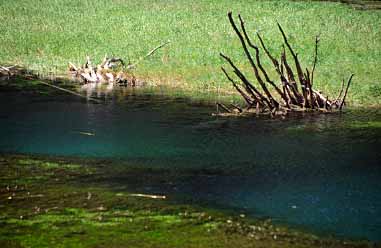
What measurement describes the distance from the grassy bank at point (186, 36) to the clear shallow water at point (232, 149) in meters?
3.53

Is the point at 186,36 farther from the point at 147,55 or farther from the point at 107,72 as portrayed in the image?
the point at 107,72

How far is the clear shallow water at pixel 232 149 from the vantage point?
15.5 metres

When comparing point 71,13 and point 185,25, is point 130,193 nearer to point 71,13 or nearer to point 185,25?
point 185,25

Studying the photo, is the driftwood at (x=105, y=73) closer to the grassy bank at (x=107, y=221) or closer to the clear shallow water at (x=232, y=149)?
the clear shallow water at (x=232, y=149)

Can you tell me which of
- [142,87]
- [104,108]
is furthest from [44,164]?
[142,87]

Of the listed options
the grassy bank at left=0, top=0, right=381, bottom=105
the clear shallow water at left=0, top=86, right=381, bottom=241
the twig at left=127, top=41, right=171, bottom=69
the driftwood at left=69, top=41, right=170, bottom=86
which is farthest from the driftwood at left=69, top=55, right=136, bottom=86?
the clear shallow water at left=0, top=86, right=381, bottom=241

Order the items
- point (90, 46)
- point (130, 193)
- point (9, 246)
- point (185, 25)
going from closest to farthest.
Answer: point (9, 246)
point (130, 193)
point (90, 46)
point (185, 25)

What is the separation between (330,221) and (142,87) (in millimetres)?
17246

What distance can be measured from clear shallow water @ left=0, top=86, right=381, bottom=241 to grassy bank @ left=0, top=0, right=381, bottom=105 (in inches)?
139

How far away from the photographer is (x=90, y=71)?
32.1 m

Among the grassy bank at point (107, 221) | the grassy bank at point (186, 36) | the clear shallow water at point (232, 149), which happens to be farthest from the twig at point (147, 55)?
the grassy bank at point (107, 221)

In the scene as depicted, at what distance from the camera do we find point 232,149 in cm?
2055

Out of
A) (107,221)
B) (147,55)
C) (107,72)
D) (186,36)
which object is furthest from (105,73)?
(107,221)

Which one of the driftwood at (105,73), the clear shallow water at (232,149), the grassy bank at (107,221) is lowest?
the grassy bank at (107,221)
